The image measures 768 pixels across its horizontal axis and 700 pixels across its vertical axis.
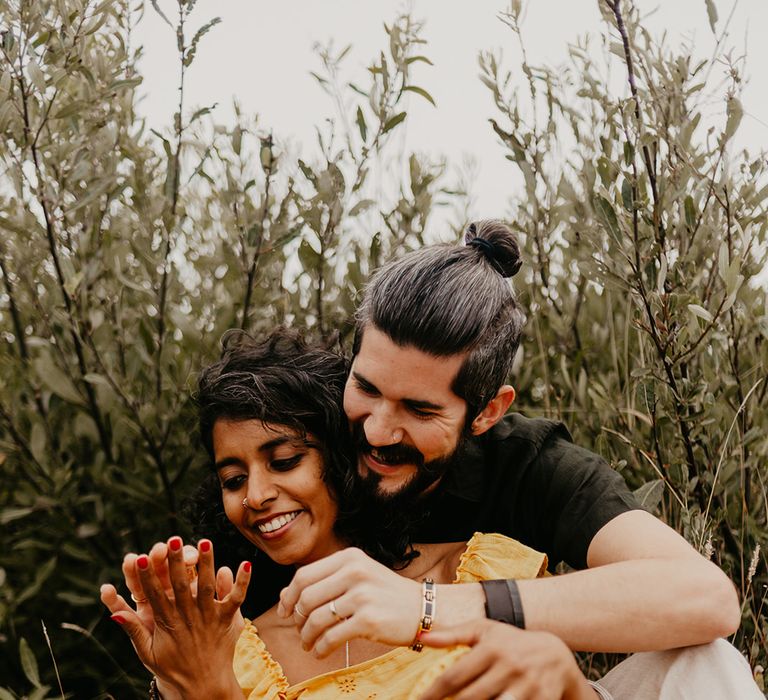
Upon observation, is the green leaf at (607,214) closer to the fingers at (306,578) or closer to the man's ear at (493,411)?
the man's ear at (493,411)

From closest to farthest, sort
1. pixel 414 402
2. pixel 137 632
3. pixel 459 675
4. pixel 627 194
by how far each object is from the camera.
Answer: pixel 459 675, pixel 137 632, pixel 414 402, pixel 627 194

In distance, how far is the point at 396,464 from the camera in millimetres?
2357

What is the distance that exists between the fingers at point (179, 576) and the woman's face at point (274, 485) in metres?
0.42

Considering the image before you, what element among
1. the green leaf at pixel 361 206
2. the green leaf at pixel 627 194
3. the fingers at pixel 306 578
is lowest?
the fingers at pixel 306 578

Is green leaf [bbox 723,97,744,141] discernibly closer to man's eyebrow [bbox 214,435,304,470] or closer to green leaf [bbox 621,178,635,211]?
green leaf [bbox 621,178,635,211]

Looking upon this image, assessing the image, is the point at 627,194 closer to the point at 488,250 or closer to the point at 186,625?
the point at 488,250

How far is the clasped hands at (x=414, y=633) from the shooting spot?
5.06ft

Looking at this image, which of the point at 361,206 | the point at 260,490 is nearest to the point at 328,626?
the point at 260,490

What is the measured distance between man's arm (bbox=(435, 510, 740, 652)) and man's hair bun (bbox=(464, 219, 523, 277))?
0.88 meters

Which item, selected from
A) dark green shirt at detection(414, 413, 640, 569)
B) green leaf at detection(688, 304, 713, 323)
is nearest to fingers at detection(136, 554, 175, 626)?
dark green shirt at detection(414, 413, 640, 569)

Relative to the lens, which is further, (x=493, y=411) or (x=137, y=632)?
(x=493, y=411)

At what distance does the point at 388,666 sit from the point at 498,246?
3.71ft

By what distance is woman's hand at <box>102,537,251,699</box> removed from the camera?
1854mm

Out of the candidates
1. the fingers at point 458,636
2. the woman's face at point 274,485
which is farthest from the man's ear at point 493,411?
the fingers at point 458,636
